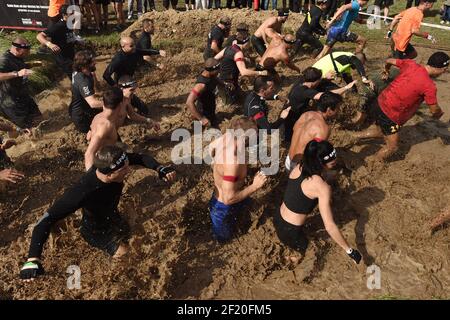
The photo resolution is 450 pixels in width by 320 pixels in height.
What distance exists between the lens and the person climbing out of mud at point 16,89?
21.9 feet

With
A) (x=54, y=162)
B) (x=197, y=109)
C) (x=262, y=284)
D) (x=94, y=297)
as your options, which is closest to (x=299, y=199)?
(x=262, y=284)

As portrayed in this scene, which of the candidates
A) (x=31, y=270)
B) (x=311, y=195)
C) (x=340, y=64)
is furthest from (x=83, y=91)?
(x=340, y=64)

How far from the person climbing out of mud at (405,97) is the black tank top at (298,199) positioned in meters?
2.64

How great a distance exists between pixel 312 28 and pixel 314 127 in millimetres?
5123

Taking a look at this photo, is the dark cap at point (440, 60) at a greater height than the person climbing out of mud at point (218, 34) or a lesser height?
greater

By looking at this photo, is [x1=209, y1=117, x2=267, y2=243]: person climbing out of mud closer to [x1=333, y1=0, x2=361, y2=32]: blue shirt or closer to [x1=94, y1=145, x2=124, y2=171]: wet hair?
[x1=94, y1=145, x2=124, y2=171]: wet hair

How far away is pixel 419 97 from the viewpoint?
5.91 meters

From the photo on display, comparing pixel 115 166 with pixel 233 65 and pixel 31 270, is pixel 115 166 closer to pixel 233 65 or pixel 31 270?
pixel 31 270

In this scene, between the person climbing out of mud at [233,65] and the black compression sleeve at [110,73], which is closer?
the person climbing out of mud at [233,65]

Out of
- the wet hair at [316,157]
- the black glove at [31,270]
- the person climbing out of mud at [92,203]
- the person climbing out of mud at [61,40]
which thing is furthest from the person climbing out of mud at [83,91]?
the wet hair at [316,157]

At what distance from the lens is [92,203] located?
4148 millimetres

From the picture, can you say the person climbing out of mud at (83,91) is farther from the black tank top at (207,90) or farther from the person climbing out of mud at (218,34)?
the person climbing out of mud at (218,34)
